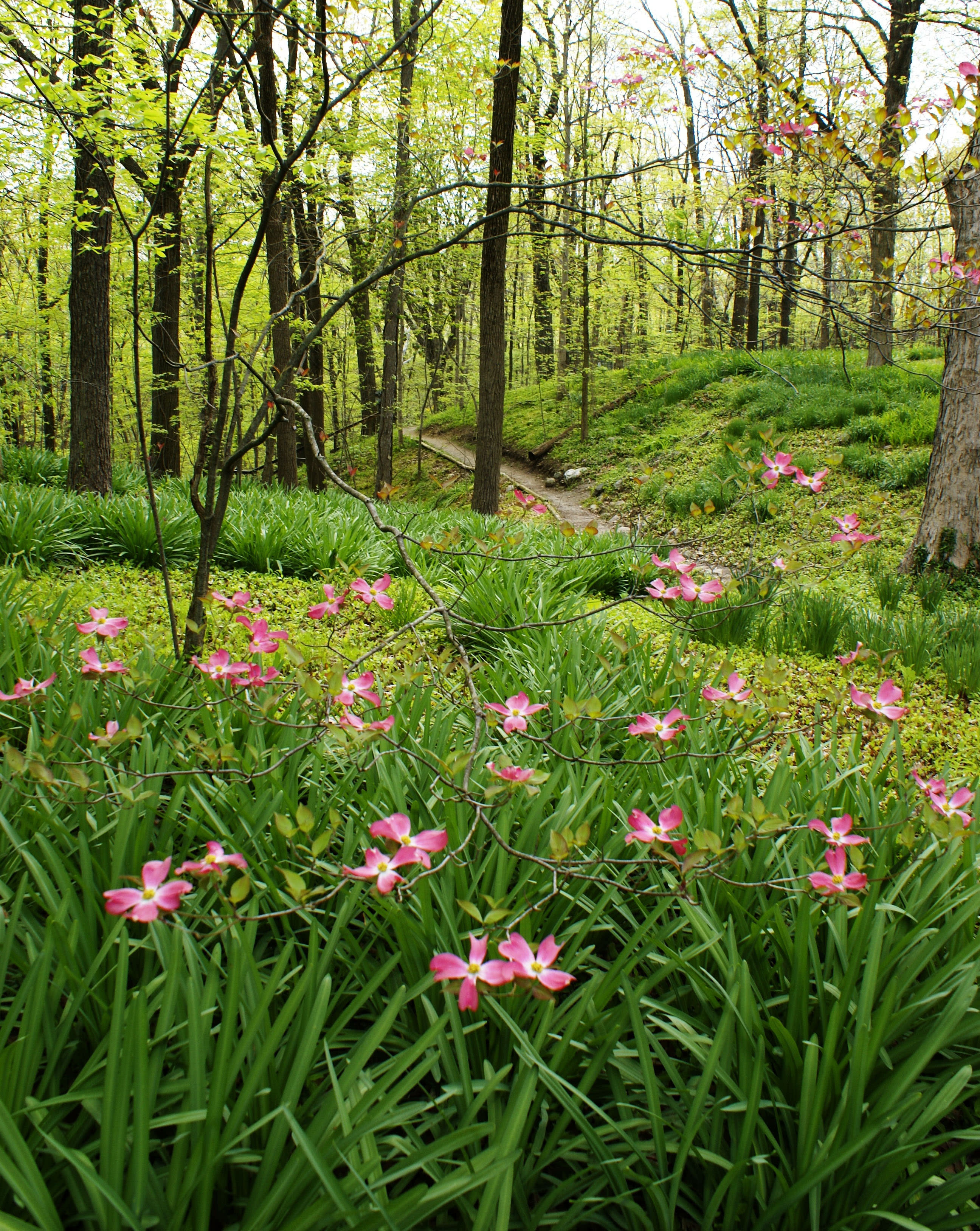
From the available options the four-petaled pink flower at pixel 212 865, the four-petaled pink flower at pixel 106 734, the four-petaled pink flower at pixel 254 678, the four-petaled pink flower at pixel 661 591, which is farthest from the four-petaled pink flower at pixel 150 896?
the four-petaled pink flower at pixel 661 591

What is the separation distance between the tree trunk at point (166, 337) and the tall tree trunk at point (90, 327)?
2.00m

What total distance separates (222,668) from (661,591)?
3.65 feet

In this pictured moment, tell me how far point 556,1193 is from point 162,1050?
0.63 metres

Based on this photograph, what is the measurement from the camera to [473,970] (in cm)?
90

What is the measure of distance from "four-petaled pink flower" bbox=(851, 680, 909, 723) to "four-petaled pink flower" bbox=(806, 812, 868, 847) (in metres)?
0.25

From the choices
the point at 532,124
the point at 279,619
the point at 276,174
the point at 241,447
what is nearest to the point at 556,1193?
the point at 241,447

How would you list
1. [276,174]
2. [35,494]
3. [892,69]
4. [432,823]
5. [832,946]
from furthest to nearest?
[892,69]
[35,494]
[276,174]
[432,823]
[832,946]

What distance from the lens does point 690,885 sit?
153cm

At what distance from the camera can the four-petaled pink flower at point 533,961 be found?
856 mm

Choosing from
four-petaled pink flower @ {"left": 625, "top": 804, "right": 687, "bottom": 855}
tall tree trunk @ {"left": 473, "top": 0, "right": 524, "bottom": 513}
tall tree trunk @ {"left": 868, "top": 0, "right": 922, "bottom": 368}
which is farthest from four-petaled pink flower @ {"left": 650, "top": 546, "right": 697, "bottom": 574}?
tall tree trunk @ {"left": 473, "top": 0, "right": 524, "bottom": 513}

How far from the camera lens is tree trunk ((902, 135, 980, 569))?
489 cm

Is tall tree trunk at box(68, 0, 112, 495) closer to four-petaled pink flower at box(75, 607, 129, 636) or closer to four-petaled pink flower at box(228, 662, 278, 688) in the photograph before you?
four-petaled pink flower at box(75, 607, 129, 636)

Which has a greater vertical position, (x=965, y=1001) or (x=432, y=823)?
(x=432, y=823)

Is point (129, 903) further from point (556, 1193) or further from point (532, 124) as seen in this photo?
point (532, 124)
